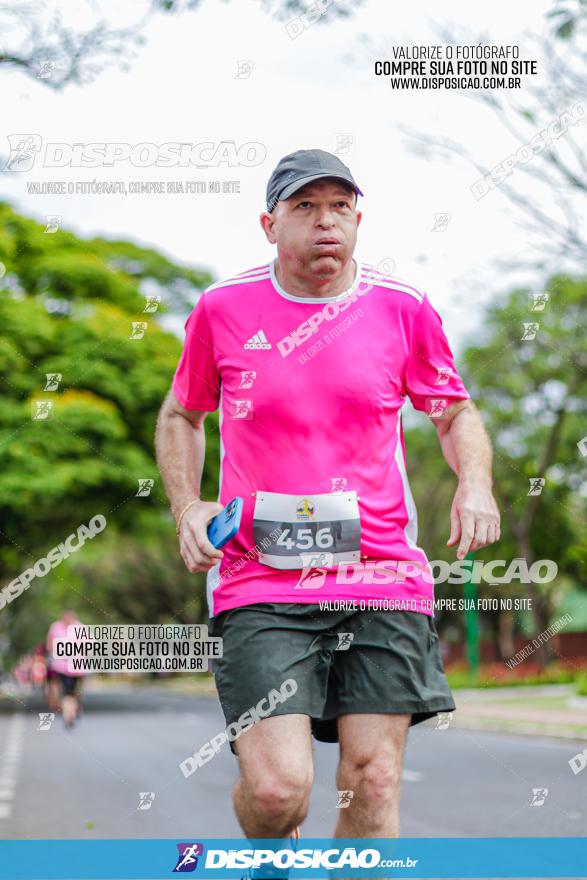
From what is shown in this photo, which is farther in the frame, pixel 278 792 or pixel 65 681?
pixel 65 681

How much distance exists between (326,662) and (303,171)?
1.20m

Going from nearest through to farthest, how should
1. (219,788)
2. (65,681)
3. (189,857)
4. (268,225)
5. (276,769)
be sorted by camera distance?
(276,769) → (268,225) → (189,857) → (219,788) → (65,681)

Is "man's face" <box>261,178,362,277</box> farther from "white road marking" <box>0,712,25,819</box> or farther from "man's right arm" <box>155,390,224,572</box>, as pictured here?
"white road marking" <box>0,712,25,819</box>

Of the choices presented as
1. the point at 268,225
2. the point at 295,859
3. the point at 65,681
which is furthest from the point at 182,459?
the point at 65,681

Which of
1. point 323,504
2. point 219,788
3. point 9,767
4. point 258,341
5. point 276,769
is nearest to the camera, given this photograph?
point 276,769

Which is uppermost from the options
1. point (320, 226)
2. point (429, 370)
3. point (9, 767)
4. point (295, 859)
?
point (320, 226)

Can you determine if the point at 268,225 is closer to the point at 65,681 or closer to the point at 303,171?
the point at 303,171

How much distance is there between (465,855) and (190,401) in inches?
112

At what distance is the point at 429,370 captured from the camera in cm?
367

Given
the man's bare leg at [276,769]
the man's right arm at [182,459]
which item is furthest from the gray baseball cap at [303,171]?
the man's bare leg at [276,769]

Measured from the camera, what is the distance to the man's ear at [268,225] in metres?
3.71

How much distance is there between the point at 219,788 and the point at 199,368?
7.30 meters

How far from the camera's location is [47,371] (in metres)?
25.4

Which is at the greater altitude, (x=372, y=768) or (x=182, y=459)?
(x=182, y=459)
